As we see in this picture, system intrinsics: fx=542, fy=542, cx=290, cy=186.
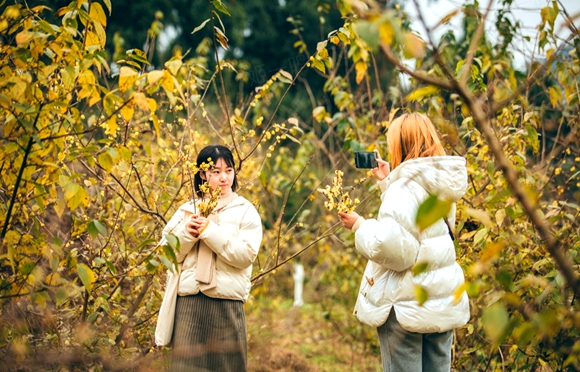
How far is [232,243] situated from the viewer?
2432 mm

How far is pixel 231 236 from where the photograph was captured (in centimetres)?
248

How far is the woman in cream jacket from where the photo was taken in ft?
7.97

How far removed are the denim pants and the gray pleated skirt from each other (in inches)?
27.6

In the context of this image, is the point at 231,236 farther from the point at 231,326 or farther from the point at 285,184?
the point at 285,184

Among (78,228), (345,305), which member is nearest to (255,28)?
(345,305)

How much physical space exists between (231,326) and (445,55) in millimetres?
2739

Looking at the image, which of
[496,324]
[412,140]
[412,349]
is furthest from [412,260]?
[496,324]

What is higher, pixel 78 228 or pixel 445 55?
pixel 445 55

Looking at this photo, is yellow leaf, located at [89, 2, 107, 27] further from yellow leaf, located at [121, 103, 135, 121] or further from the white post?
the white post

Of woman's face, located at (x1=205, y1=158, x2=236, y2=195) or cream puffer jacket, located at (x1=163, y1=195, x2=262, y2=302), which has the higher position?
woman's face, located at (x1=205, y1=158, x2=236, y2=195)

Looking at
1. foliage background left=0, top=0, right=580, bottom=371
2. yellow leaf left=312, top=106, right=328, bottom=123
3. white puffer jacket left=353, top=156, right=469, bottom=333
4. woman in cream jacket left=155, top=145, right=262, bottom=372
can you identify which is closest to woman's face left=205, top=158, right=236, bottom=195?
woman in cream jacket left=155, top=145, right=262, bottom=372

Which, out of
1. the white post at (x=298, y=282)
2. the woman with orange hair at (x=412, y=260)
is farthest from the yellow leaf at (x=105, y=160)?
the white post at (x=298, y=282)

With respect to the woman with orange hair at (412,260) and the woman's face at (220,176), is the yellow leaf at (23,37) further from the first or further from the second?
the woman with orange hair at (412,260)

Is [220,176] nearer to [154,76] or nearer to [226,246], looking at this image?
[226,246]
